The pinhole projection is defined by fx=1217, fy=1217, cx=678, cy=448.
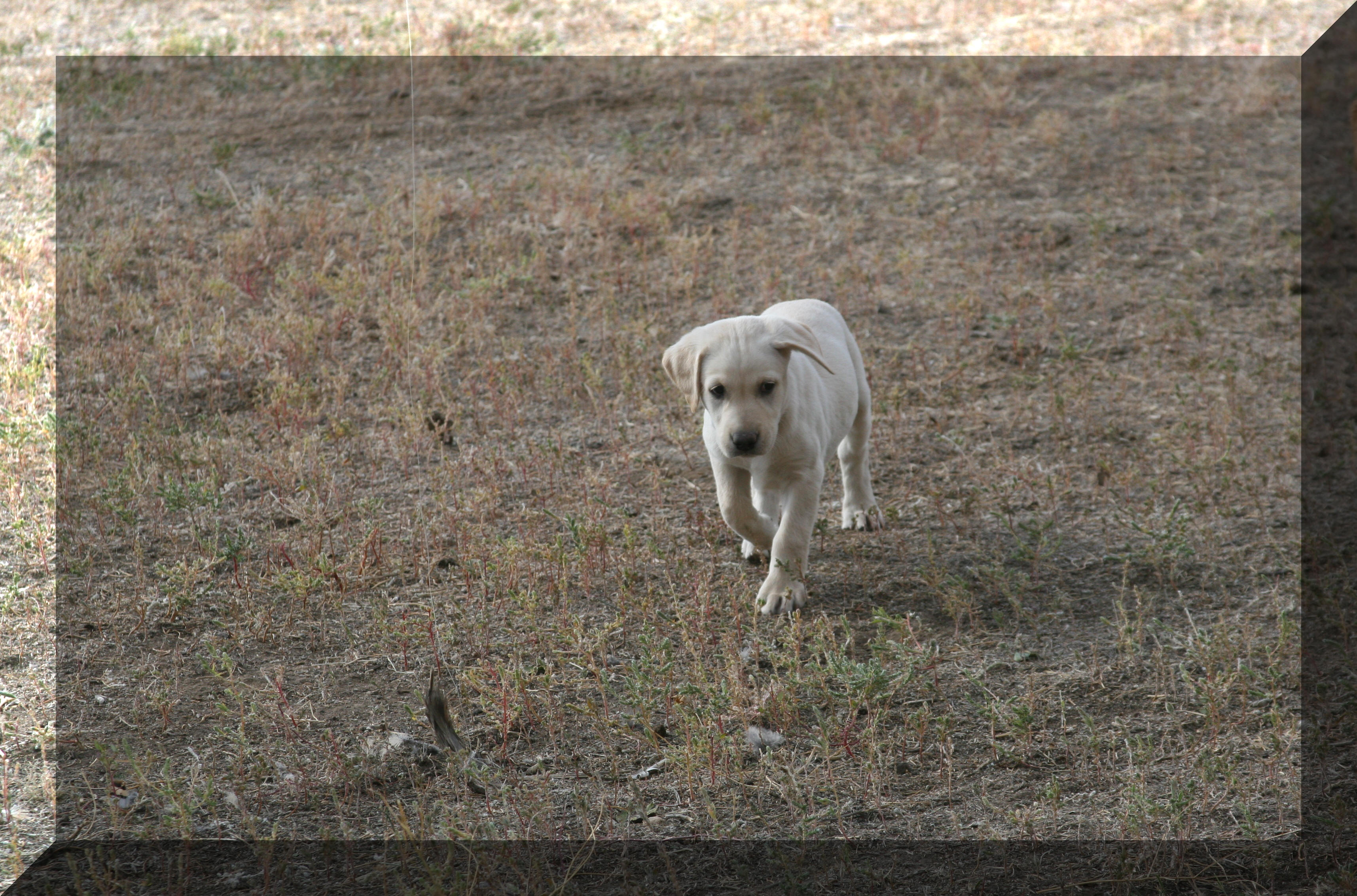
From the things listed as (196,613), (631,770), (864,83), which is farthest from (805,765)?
(864,83)

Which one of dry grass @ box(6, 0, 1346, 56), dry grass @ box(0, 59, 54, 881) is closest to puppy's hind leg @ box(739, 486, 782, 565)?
dry grass @ box(0, 59, 54, 881)

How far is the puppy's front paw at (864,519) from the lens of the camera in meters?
5.35

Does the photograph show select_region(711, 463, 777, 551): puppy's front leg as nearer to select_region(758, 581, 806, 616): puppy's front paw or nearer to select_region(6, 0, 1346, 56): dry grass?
select_region(758, 581, 806, 616): puppy's front paw

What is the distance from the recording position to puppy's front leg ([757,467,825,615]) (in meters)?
4.55

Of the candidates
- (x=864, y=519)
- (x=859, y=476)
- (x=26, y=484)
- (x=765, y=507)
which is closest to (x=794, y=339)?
(x=765, y=507)

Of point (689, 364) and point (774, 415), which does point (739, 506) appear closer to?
point (774, 415)

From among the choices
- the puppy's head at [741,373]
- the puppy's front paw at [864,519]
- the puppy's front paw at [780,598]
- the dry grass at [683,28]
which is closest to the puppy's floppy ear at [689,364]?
the puppy's head at [741,373]

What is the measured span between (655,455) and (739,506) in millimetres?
1523

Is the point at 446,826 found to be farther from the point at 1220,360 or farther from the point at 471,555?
the point at 1220,360

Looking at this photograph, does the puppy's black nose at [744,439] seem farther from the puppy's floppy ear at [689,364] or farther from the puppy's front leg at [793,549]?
the puppy's front leg at [793,549]

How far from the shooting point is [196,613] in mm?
4781

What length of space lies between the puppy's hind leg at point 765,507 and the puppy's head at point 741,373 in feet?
1.39

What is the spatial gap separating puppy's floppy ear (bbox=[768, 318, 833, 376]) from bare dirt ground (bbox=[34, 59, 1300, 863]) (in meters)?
0.95

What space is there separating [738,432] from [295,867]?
6.39 feet
